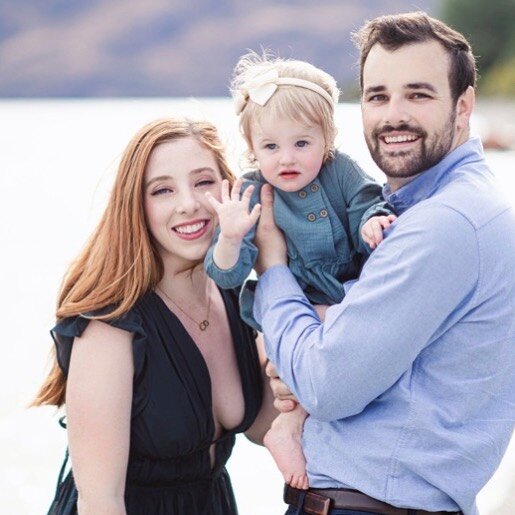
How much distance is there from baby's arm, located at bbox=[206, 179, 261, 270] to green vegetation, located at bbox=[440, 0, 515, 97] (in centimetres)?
3932

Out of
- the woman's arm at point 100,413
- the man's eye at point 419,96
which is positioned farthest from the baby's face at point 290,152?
the woman's arm at point 100,413

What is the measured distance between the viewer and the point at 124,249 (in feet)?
9.75

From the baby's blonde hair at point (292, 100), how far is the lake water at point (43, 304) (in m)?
0.14

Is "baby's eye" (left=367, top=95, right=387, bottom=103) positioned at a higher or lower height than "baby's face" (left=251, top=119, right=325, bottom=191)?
higher

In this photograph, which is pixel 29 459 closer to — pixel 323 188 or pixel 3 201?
pixel 323 188

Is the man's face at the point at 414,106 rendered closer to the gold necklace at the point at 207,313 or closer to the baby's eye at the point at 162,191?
the baby's eye at the point at 162,191

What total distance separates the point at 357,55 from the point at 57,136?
31.4m

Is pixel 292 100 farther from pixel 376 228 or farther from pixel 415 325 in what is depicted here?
pixel 415 325

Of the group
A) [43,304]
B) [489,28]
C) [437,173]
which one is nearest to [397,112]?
[437,173]

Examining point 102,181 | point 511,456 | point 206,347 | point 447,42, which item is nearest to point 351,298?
point 447,42

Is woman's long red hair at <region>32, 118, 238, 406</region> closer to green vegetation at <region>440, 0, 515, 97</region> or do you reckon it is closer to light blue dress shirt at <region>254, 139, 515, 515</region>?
light blue dress shirt at <region>254, 139, 515, 515</region>

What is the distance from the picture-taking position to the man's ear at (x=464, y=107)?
2592 millimetres

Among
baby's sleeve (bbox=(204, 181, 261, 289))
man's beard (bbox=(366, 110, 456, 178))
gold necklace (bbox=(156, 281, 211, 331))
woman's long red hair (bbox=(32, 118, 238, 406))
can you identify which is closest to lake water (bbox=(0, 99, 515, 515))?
woman's long red hair (bbox=(32, 118, 238, 406))

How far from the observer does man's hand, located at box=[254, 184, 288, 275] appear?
2.79m
